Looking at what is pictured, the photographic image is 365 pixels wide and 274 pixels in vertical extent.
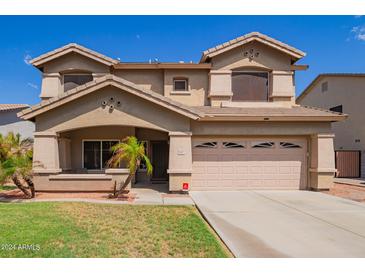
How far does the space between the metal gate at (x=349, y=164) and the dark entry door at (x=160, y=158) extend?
1302 centimetres

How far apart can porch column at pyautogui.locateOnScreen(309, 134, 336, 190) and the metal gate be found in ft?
26.2

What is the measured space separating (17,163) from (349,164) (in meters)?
21.0

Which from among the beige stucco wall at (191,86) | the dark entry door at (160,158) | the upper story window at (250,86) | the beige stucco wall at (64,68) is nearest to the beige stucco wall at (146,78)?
the beige stucco wall at (191,86)

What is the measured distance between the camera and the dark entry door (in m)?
16.4

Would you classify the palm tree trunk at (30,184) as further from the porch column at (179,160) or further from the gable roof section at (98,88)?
the porch column at (179,160)

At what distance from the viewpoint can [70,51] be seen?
15875mm

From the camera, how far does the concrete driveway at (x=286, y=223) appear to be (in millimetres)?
6074

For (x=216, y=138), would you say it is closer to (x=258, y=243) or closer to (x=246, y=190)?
(x=246, y=190)

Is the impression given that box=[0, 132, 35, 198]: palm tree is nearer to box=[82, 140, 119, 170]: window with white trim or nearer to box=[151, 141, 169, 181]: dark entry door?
box=[82, 140, 119, 170]: window with white trim

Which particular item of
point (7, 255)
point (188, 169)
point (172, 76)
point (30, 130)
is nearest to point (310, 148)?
point (188, 169)

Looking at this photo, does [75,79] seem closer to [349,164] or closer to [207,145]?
[207,145]

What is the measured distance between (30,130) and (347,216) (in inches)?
A: 1164

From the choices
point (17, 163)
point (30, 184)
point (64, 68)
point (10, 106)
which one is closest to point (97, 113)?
point (17, 163)

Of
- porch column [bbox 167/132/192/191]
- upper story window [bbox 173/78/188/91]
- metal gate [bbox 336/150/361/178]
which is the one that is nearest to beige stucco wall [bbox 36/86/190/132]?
porch column [bbox 167/132/192/191]
